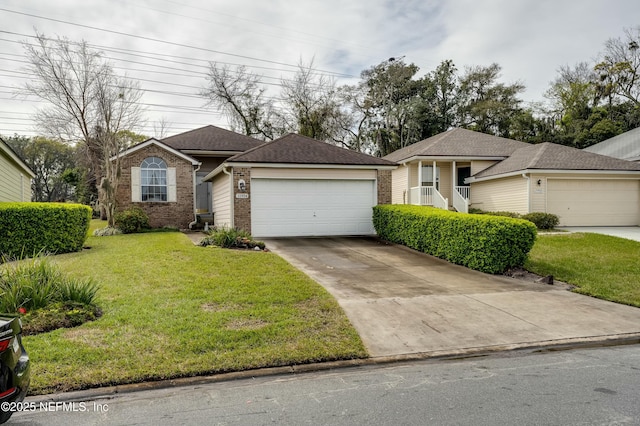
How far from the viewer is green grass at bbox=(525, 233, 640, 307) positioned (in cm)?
834

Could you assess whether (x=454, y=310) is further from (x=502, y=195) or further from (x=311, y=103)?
(x=311, y=103)

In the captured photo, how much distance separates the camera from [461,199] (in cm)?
2173

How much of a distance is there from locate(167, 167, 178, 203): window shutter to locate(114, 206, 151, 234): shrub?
5.74 feet

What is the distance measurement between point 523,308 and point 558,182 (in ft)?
45.5

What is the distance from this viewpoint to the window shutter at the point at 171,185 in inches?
775

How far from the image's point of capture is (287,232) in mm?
15547

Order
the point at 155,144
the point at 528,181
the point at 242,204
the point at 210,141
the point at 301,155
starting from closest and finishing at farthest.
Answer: the point at 242,204, the point at 301,155, the point at 528,181, the point at 155,144, the point at 210,141

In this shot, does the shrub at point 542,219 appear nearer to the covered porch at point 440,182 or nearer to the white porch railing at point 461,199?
the white porch railing at point 461,199

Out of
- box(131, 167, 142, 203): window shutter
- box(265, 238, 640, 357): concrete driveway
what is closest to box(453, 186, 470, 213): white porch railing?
box(265, 238, 640, 357): concrete driveway

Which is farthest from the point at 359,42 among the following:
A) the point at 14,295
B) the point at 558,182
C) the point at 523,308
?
the point at 14,295

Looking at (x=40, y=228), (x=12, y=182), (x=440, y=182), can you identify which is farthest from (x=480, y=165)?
(x=12, y=182)

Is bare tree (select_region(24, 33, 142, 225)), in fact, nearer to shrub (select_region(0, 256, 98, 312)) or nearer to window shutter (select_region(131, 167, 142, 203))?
window shutter (select_region(131, 167, 142, 203))

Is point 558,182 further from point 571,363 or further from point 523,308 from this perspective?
point 571,363

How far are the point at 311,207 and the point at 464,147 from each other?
464 inches
